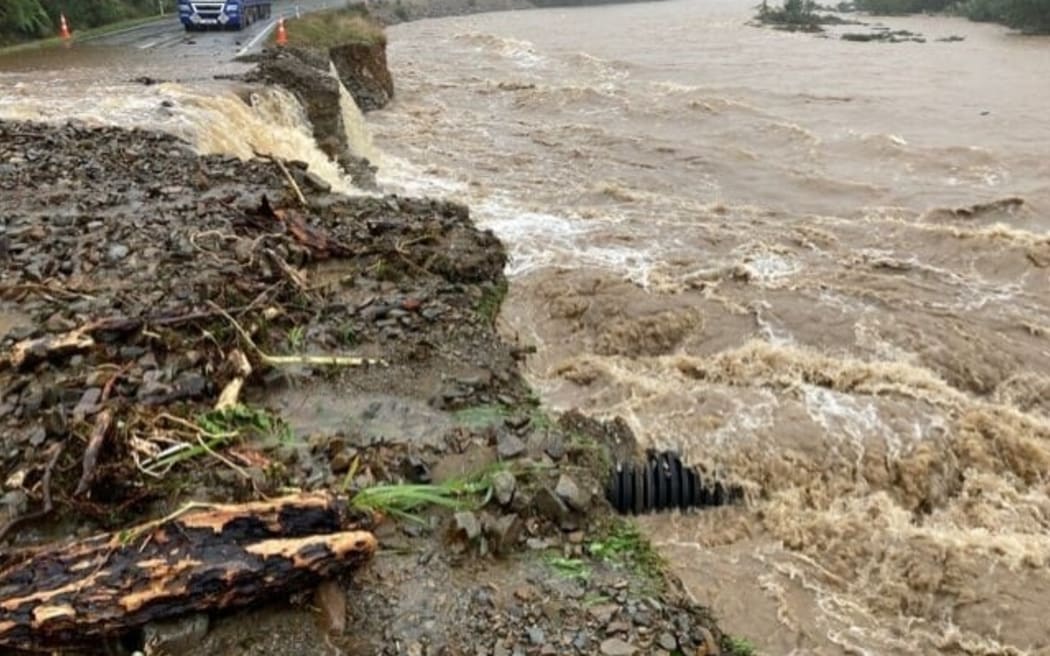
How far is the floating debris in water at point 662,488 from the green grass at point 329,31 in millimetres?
18045

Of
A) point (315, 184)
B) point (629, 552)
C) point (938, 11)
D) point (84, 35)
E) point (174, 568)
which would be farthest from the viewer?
point (938, 11)

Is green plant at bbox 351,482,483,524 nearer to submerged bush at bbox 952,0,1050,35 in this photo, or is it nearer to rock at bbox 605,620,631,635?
rock at bbox 605,620,631,635

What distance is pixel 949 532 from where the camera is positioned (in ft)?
19.7

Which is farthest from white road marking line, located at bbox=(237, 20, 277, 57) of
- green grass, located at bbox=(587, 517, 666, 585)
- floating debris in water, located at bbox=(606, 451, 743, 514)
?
green grass, located at bbox=(587, 517, 666, 585)

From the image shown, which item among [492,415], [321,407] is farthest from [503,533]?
[321,407]

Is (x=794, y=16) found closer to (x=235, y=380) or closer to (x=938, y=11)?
(x=938, y=11)

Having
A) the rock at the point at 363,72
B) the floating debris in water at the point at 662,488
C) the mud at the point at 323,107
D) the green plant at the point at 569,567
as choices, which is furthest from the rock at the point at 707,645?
the rock at the point at 363,72

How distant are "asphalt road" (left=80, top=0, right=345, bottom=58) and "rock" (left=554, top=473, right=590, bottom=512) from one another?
17565 mm

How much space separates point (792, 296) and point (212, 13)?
69.2 ft

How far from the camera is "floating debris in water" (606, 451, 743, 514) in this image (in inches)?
222

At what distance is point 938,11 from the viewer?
53.4 metres

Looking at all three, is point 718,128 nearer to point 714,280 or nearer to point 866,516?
point 714,280

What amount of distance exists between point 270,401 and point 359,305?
148cm

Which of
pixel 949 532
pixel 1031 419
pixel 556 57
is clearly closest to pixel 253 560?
pixel 949 532
